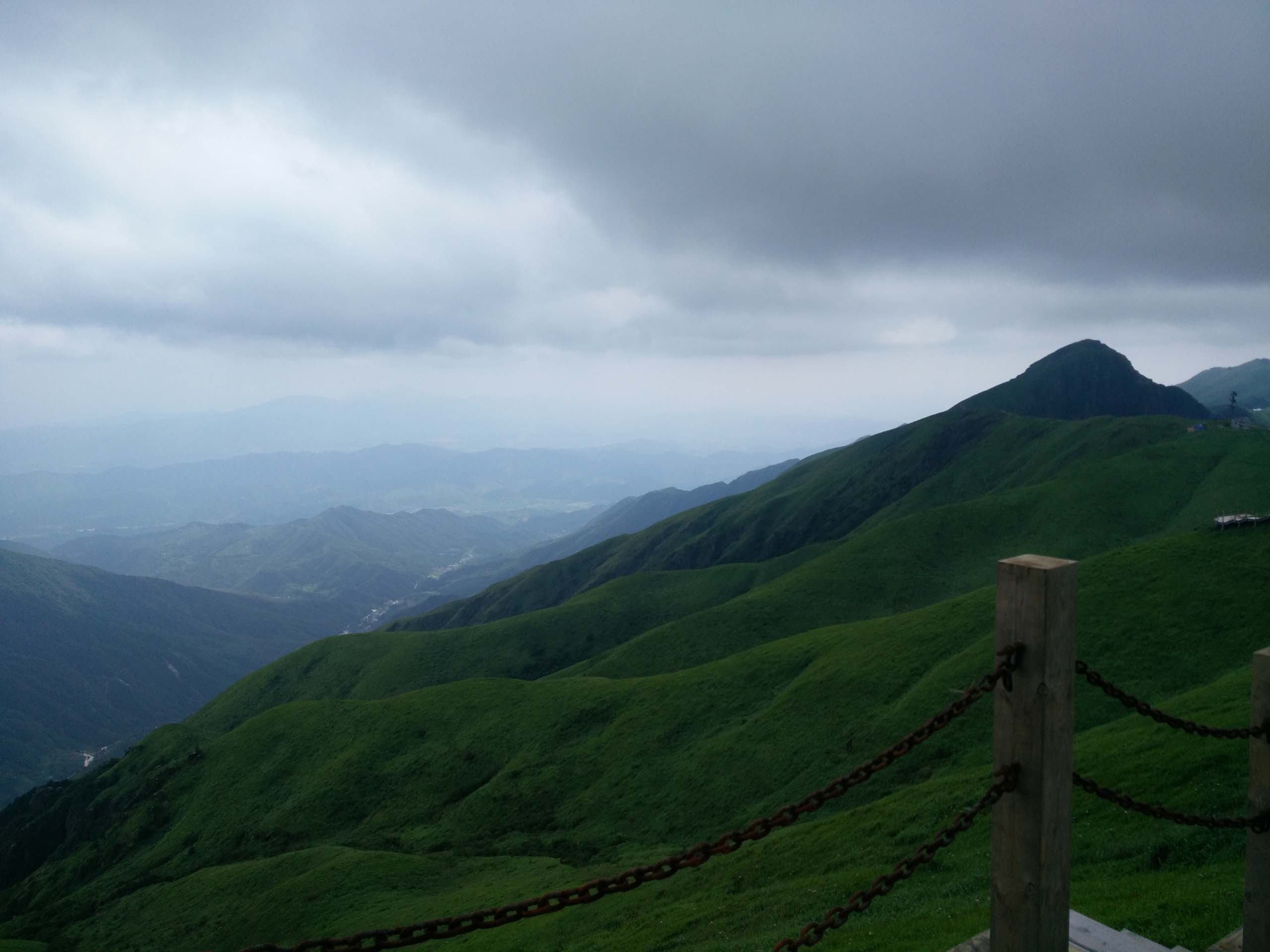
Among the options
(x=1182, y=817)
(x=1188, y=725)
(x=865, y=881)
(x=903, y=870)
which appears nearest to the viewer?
(x=903, y=870)

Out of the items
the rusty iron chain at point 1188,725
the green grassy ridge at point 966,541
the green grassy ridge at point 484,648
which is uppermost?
the rusty iron chain at point 1188,725

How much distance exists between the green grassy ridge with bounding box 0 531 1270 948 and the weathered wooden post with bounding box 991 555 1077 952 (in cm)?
1797

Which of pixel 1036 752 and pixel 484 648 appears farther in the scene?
pixel 484 648

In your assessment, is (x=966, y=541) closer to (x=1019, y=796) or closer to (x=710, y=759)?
(x=710, y=759)

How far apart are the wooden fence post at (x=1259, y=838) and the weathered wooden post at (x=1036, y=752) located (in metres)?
2.68

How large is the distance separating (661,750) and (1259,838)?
61400 millimetres

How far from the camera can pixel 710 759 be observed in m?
59.4

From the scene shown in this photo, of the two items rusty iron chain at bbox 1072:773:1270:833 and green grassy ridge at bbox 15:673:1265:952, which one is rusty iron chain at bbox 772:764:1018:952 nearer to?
rusty iron chain at bbox 1072:773:1270:833

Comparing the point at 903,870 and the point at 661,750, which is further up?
the point at 903,870

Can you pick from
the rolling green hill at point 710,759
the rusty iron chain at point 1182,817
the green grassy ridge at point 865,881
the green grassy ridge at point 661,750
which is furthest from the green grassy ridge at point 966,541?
the rusty iron chain at point 1182,817

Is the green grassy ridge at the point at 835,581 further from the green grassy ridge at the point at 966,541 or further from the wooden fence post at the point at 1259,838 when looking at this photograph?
the wooden fence post at the point at 1259,838

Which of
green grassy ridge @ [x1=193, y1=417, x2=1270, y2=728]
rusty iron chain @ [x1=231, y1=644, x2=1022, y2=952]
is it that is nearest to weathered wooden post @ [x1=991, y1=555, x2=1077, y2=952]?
rusty iron chain @ [x1=231, y1=644, x2=1022, y2=952]

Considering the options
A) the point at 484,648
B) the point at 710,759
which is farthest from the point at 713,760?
the point at 484,648

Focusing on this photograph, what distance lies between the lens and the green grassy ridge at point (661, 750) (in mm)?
43094
